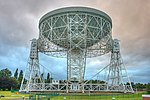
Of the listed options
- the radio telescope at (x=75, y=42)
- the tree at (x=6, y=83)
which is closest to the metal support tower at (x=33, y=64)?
the radio telescope at (x=75, y=42)

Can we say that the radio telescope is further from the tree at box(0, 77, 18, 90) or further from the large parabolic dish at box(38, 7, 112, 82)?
the tree at box(0, 77, 18, 90)

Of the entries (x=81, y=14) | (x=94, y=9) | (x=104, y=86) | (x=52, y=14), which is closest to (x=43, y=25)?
(x=52, y=14)

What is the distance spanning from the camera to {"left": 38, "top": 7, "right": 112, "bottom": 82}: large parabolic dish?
1538 inches

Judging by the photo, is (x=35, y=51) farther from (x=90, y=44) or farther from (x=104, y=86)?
(x=104, y=86)

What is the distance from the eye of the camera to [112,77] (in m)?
44.2

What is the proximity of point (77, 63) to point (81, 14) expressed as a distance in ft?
33.5


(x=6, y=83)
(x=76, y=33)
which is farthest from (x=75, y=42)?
(x=6, y=83)

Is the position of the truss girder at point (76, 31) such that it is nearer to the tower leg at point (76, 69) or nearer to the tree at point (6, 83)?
the tower leg at point (76, 69)

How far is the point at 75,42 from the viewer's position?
4075cm

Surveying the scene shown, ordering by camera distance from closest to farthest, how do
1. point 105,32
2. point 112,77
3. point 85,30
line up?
1. point 85,30
2. point 105,32
3. point 112,77

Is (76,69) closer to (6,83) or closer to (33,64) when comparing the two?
(33,64)

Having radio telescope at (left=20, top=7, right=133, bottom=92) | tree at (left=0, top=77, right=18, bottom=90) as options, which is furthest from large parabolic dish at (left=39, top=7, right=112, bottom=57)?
tree at (left=0, top=77, right=18, bottom=90)

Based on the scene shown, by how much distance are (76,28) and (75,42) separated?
3186 mm

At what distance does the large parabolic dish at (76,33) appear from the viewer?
39.1 metres
